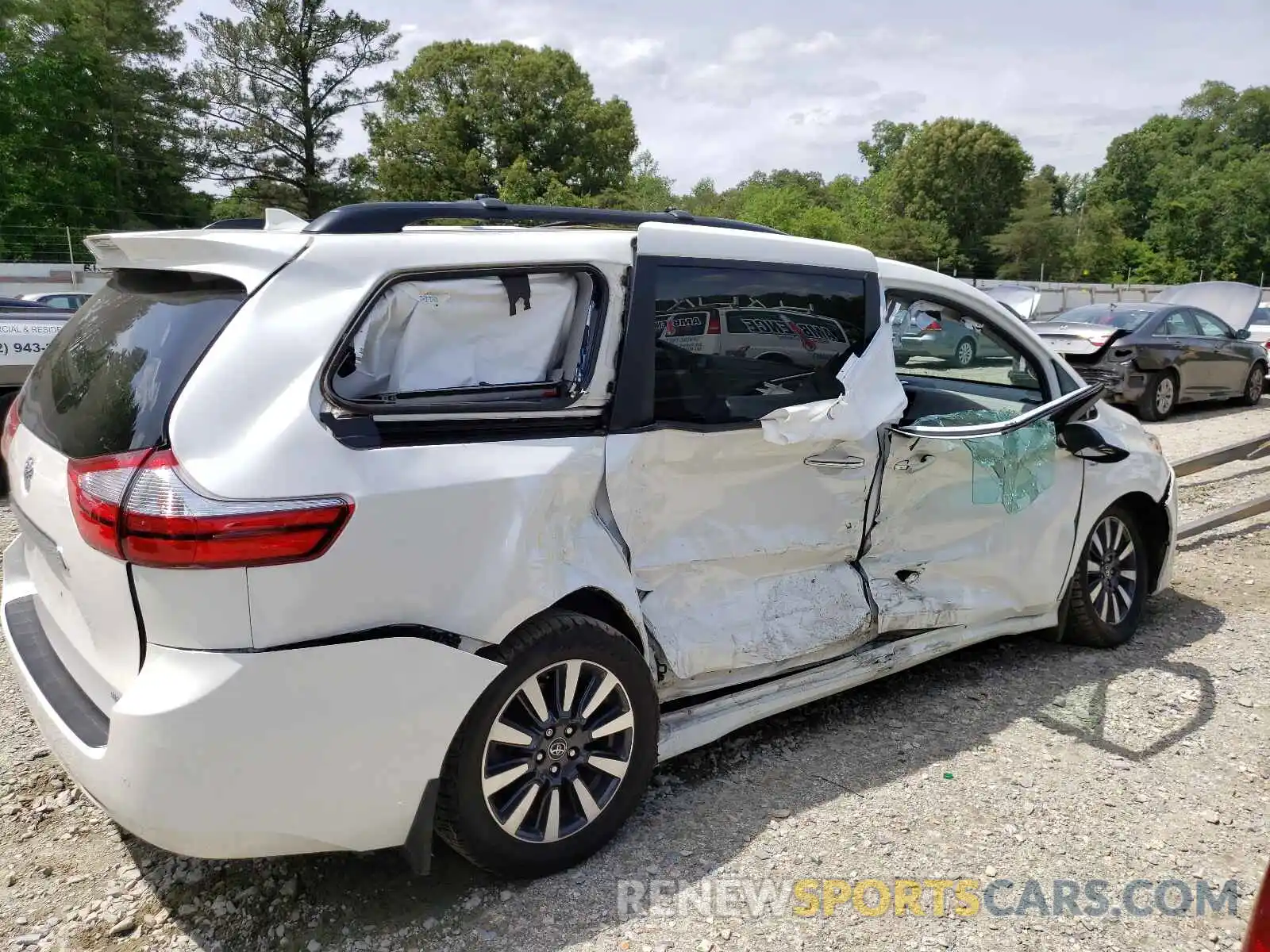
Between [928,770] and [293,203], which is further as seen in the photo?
[293,203]

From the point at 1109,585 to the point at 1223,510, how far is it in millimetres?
2427

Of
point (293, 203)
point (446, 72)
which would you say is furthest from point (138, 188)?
point (446, 72)

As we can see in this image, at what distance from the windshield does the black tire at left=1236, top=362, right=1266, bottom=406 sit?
8.54 feet

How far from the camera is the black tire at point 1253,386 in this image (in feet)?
45.5

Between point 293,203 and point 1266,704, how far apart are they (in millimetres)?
43003

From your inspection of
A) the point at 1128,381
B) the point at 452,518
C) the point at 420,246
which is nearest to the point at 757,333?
the point at 420,246

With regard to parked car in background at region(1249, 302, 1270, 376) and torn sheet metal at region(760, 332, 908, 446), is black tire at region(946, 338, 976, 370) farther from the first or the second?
parked car in background at region(1249, 302, 1270, 376)

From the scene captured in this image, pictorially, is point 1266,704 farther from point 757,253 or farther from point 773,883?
point 757,253

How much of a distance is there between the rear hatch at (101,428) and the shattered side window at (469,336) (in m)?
0.35

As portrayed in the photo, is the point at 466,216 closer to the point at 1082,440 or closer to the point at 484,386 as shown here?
the point at 484,386

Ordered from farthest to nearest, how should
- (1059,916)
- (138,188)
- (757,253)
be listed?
(138,188), (757,253), (1059,916)

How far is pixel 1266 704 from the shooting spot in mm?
3980

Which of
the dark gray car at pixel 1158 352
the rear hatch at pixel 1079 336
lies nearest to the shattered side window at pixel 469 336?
the dark gray car at pixel 1158 352

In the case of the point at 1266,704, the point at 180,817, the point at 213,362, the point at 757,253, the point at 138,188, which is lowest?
the point at 1266,704
